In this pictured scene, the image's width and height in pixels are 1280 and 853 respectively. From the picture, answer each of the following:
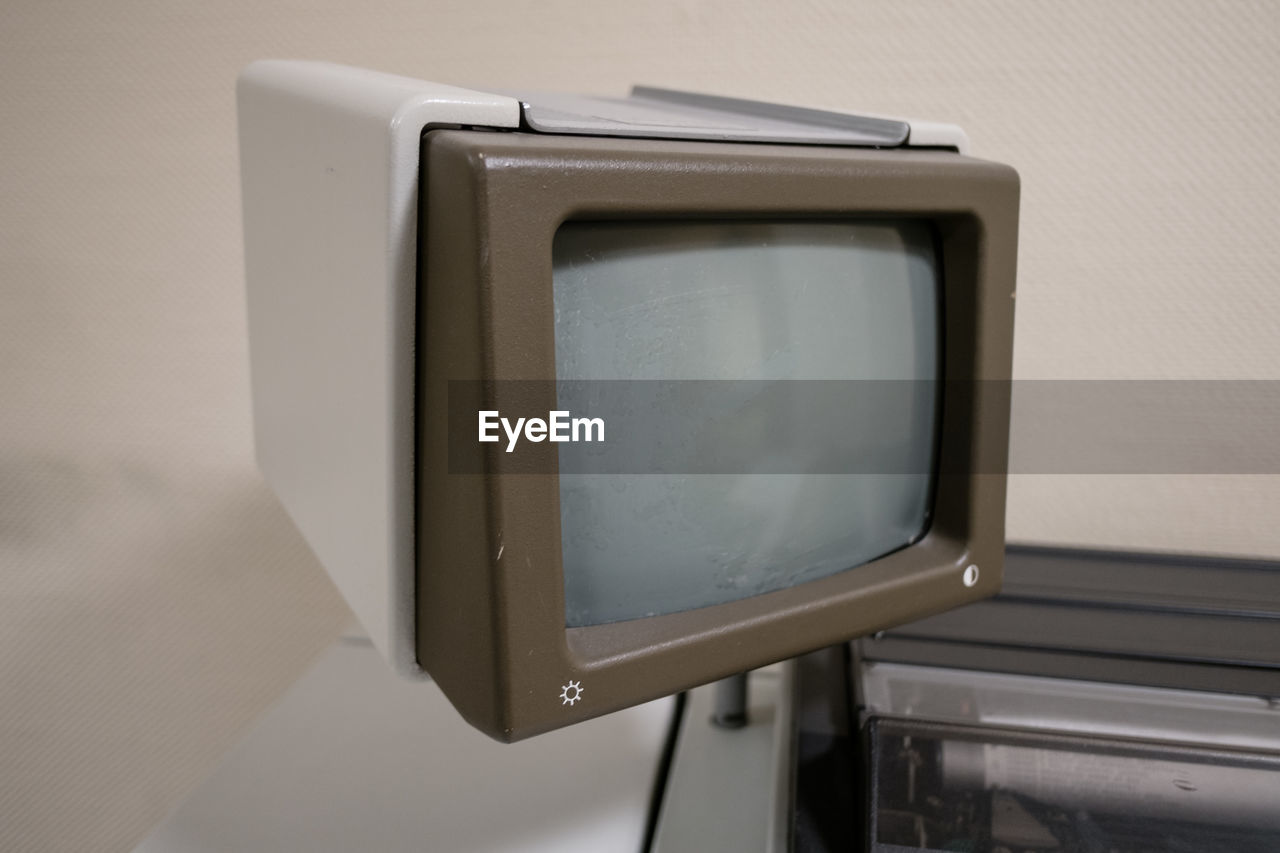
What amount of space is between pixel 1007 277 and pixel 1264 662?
393mm

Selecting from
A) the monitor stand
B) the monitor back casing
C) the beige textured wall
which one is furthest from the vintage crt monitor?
the beige textured wall

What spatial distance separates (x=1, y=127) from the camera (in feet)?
3.67

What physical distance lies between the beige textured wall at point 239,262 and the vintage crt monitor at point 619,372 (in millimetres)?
390

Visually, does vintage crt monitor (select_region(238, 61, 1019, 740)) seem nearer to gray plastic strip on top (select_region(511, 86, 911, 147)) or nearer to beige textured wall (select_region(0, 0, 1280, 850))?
gray plastic strip on top (select_region(511, 86, 911, 147))

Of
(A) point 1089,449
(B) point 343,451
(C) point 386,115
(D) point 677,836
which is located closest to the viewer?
(C) point 386,115

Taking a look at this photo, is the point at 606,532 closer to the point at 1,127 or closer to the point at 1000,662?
the point at 1000,662

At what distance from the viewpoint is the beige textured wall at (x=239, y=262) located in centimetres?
99

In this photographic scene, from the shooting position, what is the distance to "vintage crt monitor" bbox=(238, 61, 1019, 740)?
0.45 meters

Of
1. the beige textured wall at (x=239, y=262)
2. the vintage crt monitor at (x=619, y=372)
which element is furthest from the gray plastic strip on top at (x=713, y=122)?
the beige textured wall at (x=239, y=262)

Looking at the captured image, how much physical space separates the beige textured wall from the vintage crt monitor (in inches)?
15.3

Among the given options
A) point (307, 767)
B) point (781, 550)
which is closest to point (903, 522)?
point (781, 550)

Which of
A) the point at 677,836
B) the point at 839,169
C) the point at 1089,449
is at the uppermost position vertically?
the point at 839,169

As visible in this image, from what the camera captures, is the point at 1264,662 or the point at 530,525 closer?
the point at 530,525

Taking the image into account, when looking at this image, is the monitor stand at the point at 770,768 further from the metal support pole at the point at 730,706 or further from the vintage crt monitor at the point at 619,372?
the vintage crt monitor at the point at 619,372
